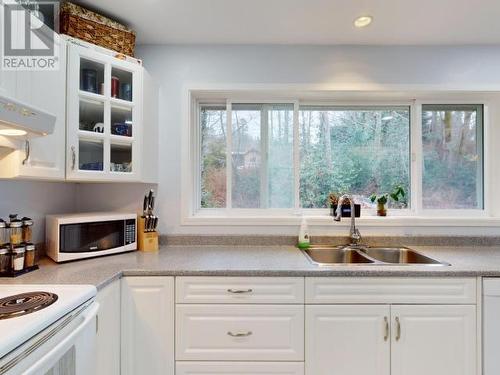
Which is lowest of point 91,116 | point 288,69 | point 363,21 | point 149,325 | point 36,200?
point 149,325

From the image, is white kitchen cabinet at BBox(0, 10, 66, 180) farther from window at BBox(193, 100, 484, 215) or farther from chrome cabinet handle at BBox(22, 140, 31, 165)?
window at BBox(193, 100, 484, 215)

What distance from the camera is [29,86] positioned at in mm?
1289

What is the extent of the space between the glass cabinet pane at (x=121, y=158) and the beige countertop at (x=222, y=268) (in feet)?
1.82

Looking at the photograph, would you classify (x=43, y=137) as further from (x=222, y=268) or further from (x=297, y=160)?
(x=297, y=160)

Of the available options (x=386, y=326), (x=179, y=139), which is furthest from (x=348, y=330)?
(x=179, y=139)

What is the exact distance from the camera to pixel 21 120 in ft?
3.34

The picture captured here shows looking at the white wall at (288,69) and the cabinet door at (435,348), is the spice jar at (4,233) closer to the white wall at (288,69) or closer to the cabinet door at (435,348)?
the white wall at (288,69)

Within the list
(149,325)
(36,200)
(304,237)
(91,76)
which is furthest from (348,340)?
(91,76)

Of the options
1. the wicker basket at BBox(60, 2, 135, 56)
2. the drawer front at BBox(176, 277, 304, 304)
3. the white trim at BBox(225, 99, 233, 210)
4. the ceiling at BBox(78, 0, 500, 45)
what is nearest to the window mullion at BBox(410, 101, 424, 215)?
the ceiling at BBox(78, 0, 500, 45)

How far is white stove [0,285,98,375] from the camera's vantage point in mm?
805

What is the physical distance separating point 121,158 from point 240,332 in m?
1.26

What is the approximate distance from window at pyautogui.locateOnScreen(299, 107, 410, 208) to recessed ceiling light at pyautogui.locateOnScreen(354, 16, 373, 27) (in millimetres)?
619

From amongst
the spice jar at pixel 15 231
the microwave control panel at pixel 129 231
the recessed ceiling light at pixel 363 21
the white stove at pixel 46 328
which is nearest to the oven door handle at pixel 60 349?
the white stove at pixel 46 328

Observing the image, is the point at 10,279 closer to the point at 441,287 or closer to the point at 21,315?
the point at 21,315
